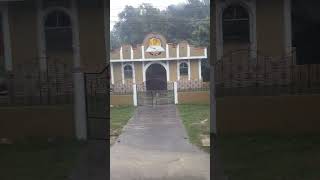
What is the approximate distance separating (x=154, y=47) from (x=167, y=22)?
232 mm

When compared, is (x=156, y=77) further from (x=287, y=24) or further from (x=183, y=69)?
(x=287, y=24)

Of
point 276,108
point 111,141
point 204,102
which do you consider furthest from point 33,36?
point 276,108

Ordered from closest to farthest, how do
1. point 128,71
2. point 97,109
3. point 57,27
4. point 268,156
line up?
point 57,27 → point 128,71 → point 97,109 → point 268,156

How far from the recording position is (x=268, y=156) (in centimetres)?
279

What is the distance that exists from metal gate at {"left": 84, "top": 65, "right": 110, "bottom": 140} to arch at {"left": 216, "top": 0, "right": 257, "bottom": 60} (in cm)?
71

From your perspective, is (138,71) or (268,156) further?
(268,156)

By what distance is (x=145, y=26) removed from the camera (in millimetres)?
2549

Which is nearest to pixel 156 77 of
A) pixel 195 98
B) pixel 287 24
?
pixel 195 98

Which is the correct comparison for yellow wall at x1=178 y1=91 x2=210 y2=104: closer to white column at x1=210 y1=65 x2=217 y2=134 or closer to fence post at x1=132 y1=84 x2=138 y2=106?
white column at x1=210 y1=65 x2=217 y2=134

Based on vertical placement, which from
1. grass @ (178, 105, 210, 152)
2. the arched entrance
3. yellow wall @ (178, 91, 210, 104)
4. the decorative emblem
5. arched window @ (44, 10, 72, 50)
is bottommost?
grass @ (178, 105, 210, 152)

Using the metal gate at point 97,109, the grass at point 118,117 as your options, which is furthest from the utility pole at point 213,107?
the metal gate at point 97,109

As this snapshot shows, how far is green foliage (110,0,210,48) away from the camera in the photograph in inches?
99.9

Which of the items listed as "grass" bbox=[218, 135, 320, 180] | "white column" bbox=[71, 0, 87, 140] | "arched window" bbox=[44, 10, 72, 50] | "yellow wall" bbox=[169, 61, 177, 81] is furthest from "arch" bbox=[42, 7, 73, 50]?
"grass" bbox=[218, 135, 320, 180]

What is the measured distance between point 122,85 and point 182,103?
0.39 meters
